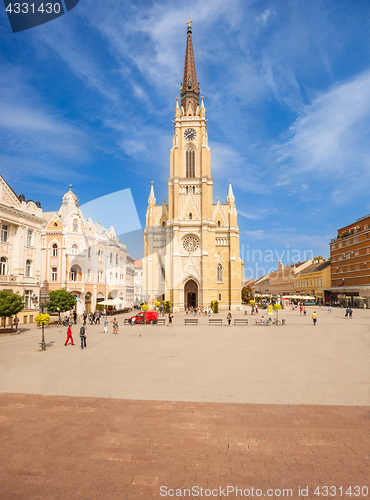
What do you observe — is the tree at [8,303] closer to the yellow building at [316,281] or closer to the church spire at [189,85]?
the church spire at [189,85]

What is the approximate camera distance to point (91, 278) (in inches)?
1800

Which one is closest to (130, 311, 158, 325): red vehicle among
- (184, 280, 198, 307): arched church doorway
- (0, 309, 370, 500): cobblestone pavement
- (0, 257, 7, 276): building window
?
(0, 257, 7, 276): building window

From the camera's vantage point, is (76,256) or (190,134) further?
(190,134)

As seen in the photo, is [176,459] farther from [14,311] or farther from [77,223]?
[77,223]

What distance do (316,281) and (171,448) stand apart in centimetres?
8001

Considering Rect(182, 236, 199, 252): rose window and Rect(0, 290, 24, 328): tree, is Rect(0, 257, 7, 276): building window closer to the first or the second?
Rect(0, 290, 24, 328): tree

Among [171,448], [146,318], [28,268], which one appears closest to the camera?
[171,448]

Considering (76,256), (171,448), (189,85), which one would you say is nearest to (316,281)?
(189,85)

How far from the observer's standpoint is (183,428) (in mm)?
7316

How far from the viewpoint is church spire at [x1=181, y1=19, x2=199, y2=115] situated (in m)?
62.3

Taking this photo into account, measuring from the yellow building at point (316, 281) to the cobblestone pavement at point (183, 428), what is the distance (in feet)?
214

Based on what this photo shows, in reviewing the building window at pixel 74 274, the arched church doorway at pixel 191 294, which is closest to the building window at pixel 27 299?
the building window at pixel 74 274

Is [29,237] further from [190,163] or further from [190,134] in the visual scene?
[190,134]

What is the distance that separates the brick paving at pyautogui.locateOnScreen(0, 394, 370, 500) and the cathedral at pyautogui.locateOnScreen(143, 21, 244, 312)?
Answer: 44.6 m
